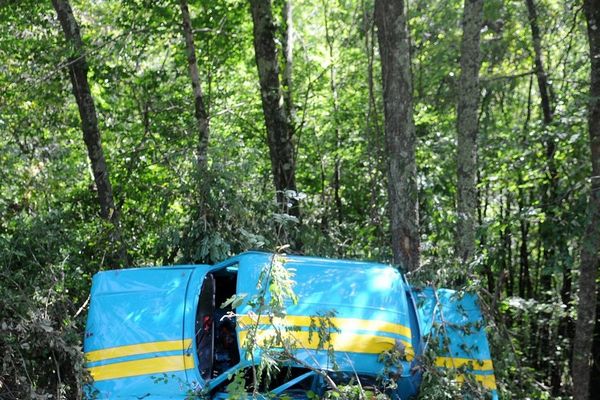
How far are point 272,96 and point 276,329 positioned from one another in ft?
18.5

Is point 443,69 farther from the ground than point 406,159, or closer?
farther from the ground

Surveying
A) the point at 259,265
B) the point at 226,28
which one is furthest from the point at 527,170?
the point at 259,265

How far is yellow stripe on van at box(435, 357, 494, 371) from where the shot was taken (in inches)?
250

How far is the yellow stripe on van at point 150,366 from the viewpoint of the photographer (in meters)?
6.12

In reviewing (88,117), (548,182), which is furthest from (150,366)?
(548,182)

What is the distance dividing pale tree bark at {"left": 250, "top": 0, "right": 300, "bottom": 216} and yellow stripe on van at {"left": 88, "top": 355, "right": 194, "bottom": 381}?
4291mm

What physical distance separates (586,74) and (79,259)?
37.1ft

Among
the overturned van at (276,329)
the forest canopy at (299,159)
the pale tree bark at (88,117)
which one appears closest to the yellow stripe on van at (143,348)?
the overturned van at (276,329)

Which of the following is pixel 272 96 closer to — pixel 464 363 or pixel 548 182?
pixel 548 182

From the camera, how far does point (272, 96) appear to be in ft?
34.0

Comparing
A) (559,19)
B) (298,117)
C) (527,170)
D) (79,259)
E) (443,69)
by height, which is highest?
(559,19)

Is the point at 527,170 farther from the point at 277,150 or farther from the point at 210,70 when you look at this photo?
the point at 210,70

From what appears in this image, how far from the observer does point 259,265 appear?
6.32 m

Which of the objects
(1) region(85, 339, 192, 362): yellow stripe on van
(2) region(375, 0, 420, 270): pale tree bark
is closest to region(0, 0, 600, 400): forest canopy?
(2) region(375, 0, 420, 270): pale tree bark
